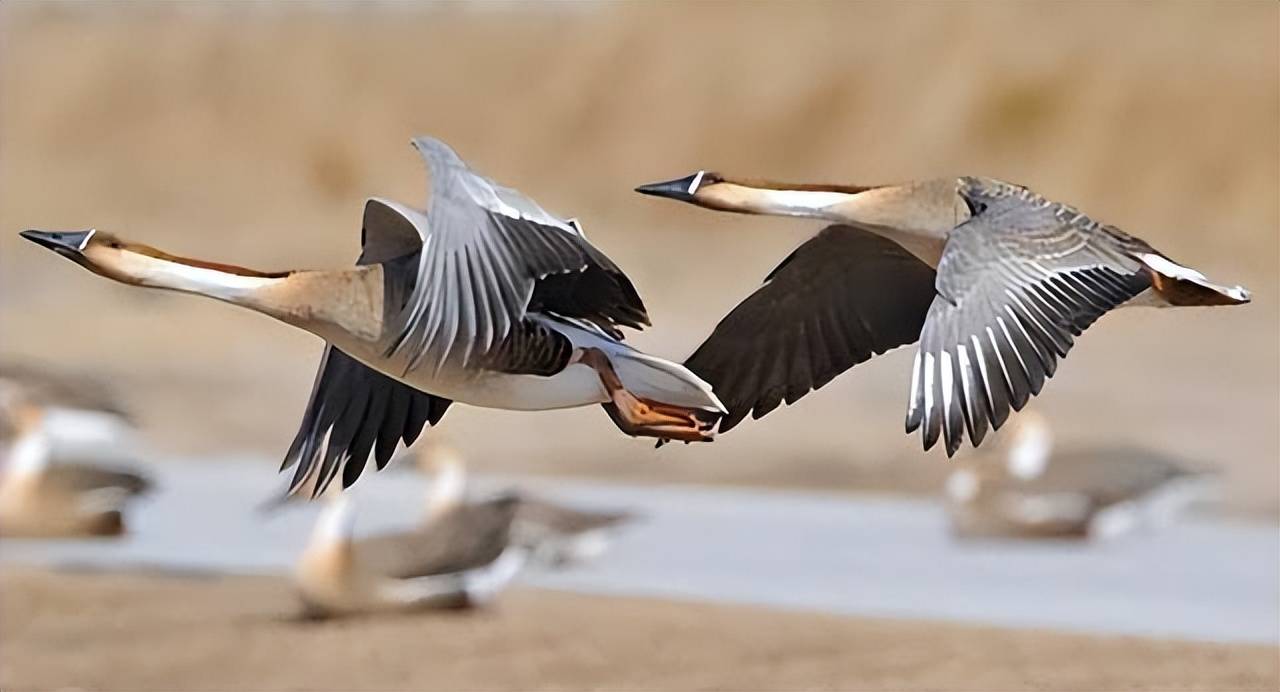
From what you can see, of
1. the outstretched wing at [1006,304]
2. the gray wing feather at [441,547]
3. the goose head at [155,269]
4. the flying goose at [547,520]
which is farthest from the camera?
the flying goose at [547,520]

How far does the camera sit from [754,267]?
2500 centimetres

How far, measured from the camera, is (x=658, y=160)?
35.4 meters

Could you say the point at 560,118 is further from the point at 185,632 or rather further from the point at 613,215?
the point at 185,632

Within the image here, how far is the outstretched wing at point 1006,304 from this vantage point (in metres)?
4.15

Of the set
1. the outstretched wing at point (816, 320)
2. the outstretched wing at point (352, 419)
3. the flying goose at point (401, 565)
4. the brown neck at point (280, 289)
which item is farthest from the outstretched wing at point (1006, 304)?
the flying goose at point (401, 565)

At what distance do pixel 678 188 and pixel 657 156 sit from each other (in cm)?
3123

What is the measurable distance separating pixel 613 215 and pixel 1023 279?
2616cm

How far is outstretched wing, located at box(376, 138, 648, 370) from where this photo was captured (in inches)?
167

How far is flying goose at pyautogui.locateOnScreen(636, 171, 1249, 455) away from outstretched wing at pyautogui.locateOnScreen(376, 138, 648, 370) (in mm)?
255

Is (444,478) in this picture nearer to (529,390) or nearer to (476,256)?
(529,390)

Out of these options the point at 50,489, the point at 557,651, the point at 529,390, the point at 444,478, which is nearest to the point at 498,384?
the point at 529,390

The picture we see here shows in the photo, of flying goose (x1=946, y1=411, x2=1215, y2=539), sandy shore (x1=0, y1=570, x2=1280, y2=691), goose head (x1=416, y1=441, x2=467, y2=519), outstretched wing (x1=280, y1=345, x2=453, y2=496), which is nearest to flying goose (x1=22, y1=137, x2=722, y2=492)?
outstretched wing (x1=280, y1=345, x2=453, y2=496)

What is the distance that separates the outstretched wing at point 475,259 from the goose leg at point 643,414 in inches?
9.9

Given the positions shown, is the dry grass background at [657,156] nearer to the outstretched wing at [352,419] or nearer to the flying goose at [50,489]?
the flying goose at [50,489]
